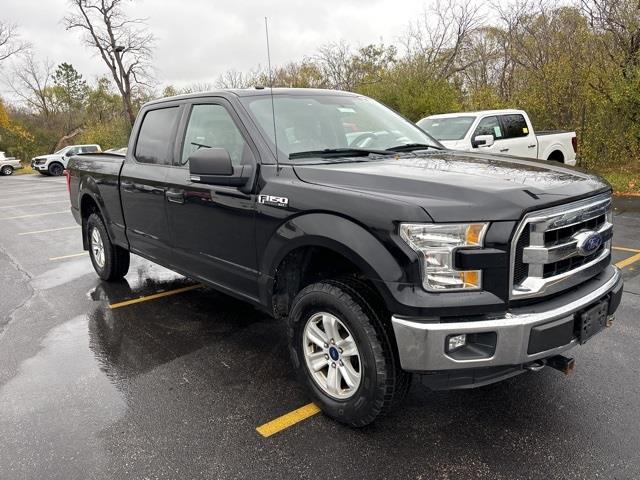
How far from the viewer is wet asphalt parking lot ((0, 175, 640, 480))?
102 inches

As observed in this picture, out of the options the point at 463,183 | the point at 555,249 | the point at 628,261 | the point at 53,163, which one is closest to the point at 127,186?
the point at 463,183

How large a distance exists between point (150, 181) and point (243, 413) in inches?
88.9

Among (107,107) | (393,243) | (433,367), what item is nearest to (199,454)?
(433,367)

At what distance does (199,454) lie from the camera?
2.71 meters

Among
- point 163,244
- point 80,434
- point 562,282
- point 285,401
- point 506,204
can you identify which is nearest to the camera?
point 506,204

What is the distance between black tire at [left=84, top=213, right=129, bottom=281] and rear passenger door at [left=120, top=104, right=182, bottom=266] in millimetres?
788

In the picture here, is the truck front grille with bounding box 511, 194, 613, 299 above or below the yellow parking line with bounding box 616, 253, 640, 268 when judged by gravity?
above

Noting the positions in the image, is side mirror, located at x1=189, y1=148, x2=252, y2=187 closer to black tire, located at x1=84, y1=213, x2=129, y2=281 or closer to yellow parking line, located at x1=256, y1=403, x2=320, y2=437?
yellow parking line, located at x1=256, y1=403, x2=320, y2=437

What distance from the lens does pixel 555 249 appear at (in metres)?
2.49

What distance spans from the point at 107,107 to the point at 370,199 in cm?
5737

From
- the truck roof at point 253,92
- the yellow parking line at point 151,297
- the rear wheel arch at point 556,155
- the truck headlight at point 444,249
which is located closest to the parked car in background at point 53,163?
the rear wheel arch at point 556,155

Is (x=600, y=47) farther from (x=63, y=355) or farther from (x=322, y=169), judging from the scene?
(x=63, y=355)

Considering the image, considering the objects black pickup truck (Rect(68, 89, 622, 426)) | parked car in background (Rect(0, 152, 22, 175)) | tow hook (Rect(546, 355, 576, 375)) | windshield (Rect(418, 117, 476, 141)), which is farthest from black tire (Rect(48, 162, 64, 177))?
tow hook (Rect(546, 355, 576, 375))

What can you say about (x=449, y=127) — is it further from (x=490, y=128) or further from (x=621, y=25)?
(x=621, y=25)
